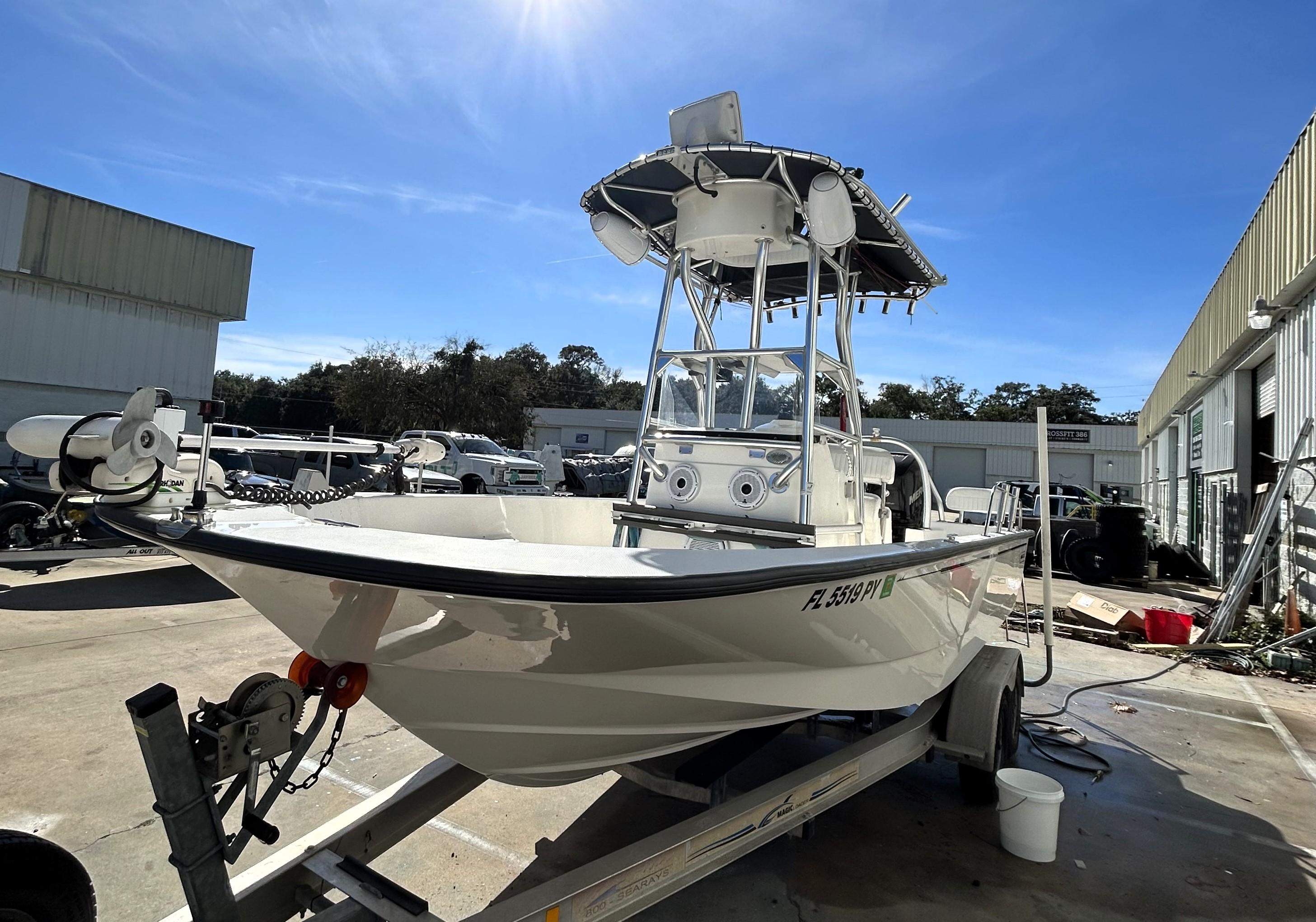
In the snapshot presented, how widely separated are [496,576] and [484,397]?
108 feet

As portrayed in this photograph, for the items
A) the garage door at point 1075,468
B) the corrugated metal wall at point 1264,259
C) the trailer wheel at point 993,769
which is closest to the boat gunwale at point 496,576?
the trailer wheel at point 993,769

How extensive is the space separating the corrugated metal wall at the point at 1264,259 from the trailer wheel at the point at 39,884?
9.11 metres

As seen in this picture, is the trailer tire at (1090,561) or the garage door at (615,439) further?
the garage door at (615,439)

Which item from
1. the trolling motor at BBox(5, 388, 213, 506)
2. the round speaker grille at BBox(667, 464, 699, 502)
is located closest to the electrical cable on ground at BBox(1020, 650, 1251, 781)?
the round speaker grille at BBox(667, 464, 699, 502)

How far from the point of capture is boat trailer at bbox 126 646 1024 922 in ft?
5.53

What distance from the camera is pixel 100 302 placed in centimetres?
1852

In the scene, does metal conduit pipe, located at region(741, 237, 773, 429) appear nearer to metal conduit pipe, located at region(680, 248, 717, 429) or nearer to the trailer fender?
metal conduit pipe, located at region(680, 248, 717, 429)

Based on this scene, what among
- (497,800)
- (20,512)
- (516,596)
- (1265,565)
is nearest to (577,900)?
(516,596)

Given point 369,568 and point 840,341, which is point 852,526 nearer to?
point 840,341

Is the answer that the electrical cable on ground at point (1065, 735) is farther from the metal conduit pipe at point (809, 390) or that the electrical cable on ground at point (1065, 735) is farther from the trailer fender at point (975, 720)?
the metal conduit pipe at point (809, 390)

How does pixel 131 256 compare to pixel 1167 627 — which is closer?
pixel 1167 627

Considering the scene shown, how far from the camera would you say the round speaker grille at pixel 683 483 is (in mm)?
3531

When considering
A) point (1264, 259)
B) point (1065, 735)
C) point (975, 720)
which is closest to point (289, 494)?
point (975, 720)

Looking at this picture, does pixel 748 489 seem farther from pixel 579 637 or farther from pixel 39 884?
pixel 39 884
